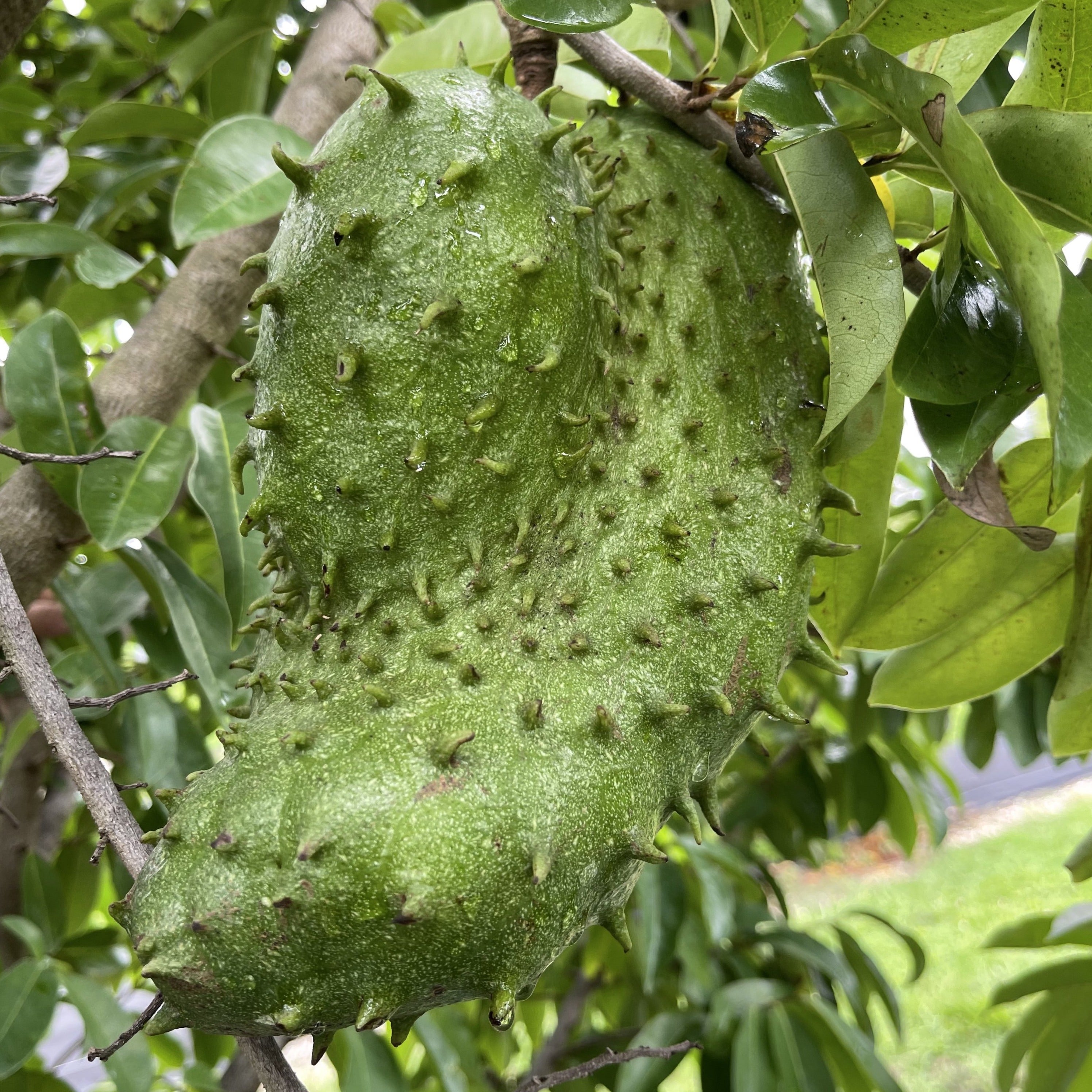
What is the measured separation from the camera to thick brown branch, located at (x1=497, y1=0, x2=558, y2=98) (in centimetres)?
93

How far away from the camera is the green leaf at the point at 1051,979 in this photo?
1484mm

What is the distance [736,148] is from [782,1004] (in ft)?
4.86

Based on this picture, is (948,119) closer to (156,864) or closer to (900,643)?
(900,643)

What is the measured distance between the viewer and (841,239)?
74cm

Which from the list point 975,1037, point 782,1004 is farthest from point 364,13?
point 975,1037

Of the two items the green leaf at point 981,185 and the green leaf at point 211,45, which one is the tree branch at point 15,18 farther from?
the green leaf at point 981,185

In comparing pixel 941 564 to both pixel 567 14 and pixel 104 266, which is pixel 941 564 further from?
pixel 104 266

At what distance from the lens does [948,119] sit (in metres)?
0.64

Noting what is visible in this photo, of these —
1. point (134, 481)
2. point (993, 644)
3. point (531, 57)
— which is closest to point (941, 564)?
point (993, 644)

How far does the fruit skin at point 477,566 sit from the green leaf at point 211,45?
3.01 ft

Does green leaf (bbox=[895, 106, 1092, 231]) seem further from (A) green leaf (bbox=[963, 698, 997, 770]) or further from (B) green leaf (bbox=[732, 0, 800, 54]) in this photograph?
(A) green leaf (bbox=[963, 698, 997, 770])

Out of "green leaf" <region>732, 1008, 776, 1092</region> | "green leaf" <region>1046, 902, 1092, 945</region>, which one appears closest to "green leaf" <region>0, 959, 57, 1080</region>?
"green leaf" <region>732, 1008, 776, 1092</region>

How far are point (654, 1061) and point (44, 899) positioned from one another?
101 centimetres

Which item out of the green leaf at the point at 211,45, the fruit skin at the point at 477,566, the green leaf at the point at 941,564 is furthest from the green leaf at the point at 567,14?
the green leaf at the point at 211,45
